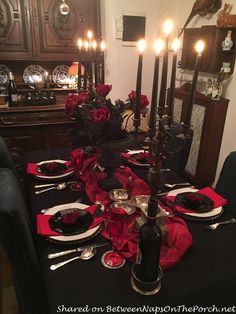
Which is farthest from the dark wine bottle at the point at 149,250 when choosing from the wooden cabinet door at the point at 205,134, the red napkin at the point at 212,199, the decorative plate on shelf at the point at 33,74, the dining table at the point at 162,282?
the decorative plate on shelf at the point at 33,74

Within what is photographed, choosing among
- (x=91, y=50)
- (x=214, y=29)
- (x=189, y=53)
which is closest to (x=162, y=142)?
(x=91, y=50)

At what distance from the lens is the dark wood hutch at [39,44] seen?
253 cm

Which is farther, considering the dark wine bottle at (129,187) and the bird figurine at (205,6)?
the bird figurine at (205,6)

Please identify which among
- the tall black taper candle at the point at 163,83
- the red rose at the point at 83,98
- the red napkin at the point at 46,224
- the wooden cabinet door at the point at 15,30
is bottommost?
the red napkin at the point at 46,224

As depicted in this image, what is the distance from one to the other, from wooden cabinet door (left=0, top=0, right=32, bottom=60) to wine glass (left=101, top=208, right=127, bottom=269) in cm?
230

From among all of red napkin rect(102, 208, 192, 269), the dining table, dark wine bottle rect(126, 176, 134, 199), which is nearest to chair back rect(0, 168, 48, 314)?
the dining table

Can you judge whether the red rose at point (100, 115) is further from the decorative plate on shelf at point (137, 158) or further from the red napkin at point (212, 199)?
the decorative plate on shelf at point (137, 158)

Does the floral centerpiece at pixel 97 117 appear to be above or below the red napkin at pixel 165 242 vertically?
above

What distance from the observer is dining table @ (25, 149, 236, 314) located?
2.38 feet

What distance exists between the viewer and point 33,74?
2.98 meters

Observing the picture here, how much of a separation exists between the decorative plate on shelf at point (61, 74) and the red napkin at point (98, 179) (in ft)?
5.96

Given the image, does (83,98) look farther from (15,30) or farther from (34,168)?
(15,30)

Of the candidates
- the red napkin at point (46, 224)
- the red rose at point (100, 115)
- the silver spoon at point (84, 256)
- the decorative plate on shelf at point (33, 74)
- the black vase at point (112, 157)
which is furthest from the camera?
the decorative plate on shelf at point (33, 74)

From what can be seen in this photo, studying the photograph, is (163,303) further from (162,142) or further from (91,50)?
(91,50)
